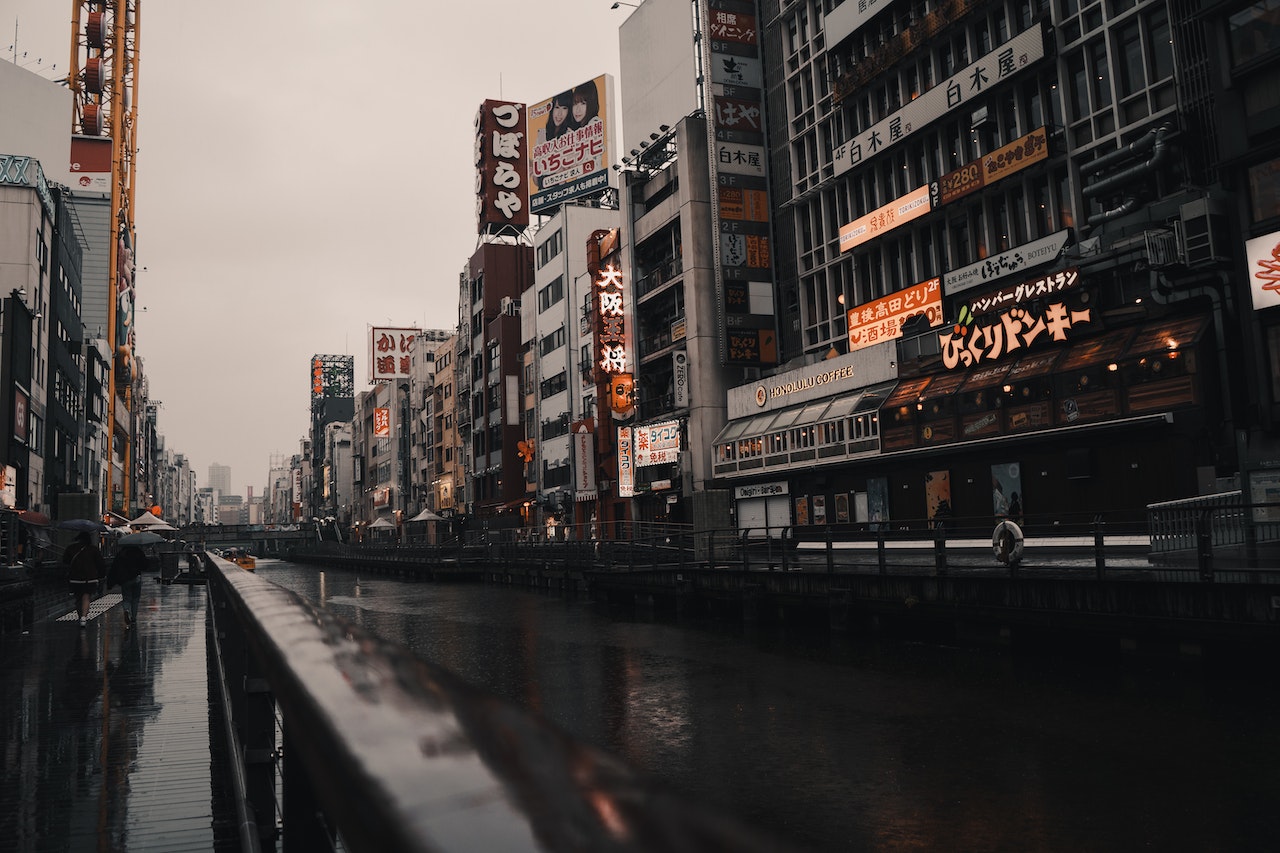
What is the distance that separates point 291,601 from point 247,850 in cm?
90

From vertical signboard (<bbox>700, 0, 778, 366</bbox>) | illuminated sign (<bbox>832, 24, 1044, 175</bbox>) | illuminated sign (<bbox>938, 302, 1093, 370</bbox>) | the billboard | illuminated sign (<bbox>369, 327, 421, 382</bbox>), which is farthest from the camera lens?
illuminated sign (<bbox>369, 327, 421, 382</bbox>)

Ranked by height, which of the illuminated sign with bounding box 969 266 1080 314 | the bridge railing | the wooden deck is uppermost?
the illuminated sign with bounding box 969 266 1080 314

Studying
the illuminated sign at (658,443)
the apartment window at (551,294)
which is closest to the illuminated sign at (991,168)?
the illuminated sign at (658,443)

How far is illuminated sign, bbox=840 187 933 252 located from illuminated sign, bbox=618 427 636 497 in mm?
17810

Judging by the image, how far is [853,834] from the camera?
7.08m

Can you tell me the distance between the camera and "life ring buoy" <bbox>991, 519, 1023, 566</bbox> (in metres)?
16.9

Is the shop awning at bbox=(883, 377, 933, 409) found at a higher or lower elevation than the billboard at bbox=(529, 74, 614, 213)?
lower

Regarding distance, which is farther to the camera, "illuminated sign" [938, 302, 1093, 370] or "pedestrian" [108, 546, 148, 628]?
"illuminated sign" [938, 302, 1093, 370]

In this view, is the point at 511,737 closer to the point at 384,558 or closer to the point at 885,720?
the point at 885,720

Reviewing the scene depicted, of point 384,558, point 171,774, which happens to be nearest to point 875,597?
point 171,774

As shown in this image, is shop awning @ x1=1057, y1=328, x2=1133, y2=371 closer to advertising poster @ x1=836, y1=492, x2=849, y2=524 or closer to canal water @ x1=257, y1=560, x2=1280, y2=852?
advertising poster @ x1=836, y1=492, x2=849, y2=524

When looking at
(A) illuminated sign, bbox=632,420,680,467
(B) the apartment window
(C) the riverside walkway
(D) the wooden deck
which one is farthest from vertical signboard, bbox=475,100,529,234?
(C) the riverside walkway

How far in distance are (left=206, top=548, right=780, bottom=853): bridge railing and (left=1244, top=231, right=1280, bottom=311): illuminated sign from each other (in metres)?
27.9

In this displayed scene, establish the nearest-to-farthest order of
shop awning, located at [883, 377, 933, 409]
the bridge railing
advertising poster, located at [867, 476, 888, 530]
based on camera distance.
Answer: the bridge railing
shop awning, located at [883, 377, 933, 409]
advertising poster, located at [867, 476, 888, 530]
